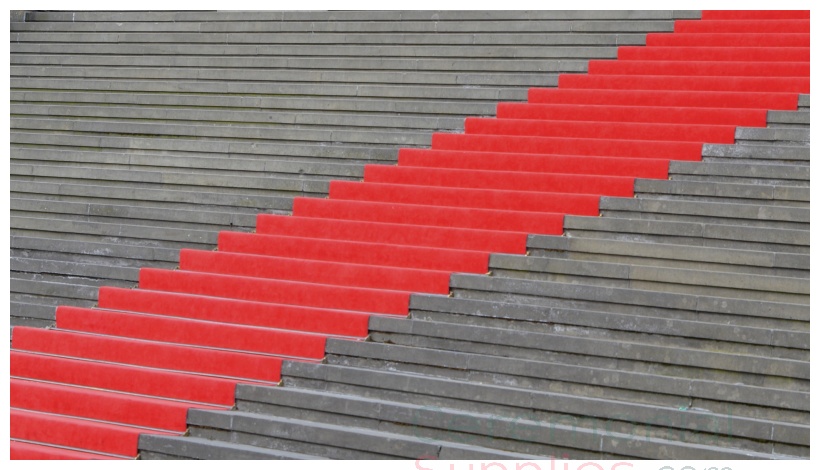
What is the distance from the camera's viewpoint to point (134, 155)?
6.12m

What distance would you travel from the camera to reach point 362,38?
6590mm

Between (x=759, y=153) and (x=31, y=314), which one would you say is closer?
(x=759, y=153)

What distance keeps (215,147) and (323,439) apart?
2.40m

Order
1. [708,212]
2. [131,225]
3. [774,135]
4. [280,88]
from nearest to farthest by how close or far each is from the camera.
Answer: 1. [708,212]
2. [774,135]
3. [131,225]
4. [280,88]

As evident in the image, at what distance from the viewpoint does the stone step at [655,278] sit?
4.29 m

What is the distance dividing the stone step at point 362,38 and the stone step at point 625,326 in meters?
2.22

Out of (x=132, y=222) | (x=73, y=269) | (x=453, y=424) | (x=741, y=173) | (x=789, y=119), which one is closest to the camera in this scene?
(x=453, y=424)

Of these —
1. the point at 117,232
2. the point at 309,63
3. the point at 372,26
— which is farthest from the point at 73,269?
the point at 372,26

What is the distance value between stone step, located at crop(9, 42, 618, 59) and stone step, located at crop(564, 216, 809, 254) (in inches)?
63.8

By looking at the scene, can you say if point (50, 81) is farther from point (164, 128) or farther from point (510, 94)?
point (510, 94)

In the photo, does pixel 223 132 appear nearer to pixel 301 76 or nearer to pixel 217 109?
pixel 217 109

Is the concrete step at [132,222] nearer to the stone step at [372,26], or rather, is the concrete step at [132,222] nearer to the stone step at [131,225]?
the stone step at [131,225]

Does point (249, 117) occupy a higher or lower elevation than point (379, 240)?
higher

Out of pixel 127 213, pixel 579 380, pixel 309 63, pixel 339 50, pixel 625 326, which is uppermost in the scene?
pixel 339 50
